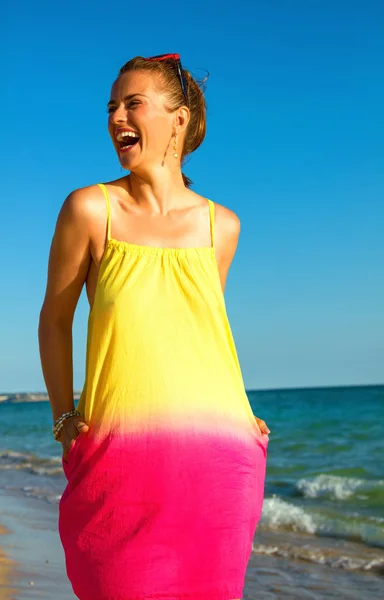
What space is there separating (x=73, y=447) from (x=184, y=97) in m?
1.13

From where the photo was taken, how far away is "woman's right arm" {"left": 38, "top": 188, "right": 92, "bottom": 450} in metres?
2.29

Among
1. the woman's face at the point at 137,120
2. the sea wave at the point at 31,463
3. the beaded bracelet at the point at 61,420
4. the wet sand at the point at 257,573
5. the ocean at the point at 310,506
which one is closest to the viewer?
the beaded bracelet at the point at 61,420

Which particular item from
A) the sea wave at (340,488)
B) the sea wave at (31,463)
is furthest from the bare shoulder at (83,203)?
the sea wave at (31,463)

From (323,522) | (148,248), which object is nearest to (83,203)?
(148,248)

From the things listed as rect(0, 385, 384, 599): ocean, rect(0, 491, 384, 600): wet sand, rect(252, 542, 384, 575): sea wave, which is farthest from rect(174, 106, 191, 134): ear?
rect(252, 542, 384, 575): sea wave

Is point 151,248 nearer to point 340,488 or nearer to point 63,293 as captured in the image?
point 63,293

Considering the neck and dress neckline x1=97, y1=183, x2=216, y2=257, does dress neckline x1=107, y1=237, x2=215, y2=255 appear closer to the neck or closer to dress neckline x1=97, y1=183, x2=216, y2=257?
dress neckline x1=97, y1=183, x2=216, y2=257

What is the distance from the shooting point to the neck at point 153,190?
2.45 metres

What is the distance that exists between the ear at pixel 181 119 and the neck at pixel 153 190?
141 millimetres

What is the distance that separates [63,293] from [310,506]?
351 inches

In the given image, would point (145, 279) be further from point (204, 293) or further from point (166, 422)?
point (166, 422)

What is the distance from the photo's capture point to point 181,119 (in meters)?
2.53

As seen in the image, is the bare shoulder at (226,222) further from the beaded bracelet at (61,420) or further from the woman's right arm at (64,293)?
the beaded bracelet at (61,420)

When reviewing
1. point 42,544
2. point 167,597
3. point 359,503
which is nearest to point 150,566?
point 167,597
